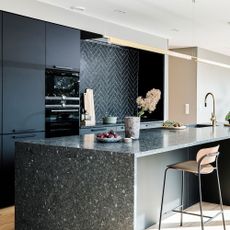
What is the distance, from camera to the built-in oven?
4773 millimetres

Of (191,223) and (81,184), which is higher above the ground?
(81,184)

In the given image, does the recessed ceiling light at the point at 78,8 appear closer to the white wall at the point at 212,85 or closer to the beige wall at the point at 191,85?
the beige wall at the point at 191,85

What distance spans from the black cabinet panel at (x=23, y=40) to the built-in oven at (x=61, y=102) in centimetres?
29

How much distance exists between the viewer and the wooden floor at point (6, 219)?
3.65m

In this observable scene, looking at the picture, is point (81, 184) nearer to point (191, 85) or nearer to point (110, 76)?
point (110, 76)

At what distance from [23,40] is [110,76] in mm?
2430

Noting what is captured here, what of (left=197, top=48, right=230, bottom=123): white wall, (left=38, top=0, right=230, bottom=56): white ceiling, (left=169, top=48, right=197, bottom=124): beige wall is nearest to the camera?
(left=38, top=0, right=230, bottom=56): white ceiling

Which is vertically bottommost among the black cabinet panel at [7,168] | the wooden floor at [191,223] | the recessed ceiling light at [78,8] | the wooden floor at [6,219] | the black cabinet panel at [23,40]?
the wooden floor at [191,223]

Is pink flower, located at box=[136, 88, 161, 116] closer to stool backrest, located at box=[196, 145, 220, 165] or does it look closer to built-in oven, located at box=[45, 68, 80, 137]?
stool backrest, located at box=[196, 145, 220, 165]

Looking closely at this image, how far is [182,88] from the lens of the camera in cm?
865

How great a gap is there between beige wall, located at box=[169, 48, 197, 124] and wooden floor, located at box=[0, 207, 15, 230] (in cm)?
524

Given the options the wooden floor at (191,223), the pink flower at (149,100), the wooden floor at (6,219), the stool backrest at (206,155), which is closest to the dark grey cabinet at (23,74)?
the wooden floor at (6,219)

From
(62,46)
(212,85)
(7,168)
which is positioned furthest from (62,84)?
(212,85)

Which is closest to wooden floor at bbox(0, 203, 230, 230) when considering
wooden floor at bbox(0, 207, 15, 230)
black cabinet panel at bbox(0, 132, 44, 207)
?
wooden floor at bbox(0, 207, 15, 230)
